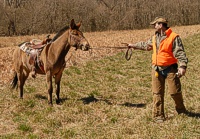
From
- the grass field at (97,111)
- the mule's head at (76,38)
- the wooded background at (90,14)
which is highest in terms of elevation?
the wooded background at (90,14)

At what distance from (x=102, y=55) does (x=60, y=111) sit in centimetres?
1261

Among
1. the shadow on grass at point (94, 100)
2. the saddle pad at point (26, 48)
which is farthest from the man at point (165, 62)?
the saddle pad at point (26, 48)

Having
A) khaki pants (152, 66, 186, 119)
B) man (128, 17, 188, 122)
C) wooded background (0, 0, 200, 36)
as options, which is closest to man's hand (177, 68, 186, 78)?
man (128, 17, 188, 122)

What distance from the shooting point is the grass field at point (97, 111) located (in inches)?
254

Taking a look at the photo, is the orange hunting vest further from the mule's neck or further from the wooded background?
the wooded background

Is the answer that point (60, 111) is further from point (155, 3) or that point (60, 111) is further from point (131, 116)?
point (155, 3)

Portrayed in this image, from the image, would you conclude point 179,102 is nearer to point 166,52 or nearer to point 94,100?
point 166,52

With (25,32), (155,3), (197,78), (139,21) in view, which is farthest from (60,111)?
(155,3)

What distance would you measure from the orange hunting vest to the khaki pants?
24 cm

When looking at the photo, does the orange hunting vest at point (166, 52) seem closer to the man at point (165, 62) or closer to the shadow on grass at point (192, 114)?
the man at point (165, 62)

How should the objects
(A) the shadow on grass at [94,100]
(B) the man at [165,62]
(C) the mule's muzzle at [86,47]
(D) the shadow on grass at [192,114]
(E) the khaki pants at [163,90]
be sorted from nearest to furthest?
(B) the man at [165,62], (E) the khaki pants at [163,90], (D) the shadow on grass at [192,114], (C) the mule's muzzle at [86,47], (A) the shadow on grass at [94,100]

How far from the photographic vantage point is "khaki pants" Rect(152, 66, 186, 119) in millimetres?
6637

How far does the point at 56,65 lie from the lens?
8516mm

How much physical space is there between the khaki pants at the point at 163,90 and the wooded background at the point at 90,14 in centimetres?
4474
